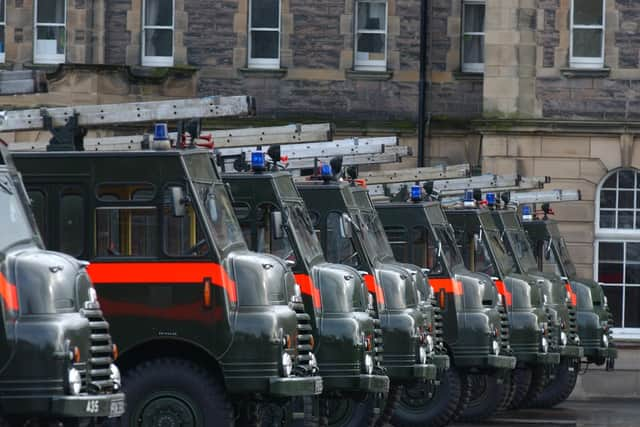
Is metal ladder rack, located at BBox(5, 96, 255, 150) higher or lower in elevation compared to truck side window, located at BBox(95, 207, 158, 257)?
higher

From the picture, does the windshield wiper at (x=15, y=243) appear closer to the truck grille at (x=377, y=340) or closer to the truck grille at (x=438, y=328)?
the truck grille at (x=377, y=340)

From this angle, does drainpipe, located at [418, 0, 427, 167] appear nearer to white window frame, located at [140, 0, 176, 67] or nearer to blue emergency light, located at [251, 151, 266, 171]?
white window frame, located at [140, 0, 176, 67]

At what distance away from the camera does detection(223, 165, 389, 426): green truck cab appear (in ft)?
64.7

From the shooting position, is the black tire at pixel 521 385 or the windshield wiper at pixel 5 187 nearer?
the windshield wiper at pixel 5 187

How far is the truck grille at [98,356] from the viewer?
1432cm

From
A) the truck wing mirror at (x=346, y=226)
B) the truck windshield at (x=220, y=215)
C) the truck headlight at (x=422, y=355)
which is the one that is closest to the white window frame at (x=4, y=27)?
the truck wing mirror at (x=346, y=226)

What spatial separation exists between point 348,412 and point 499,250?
6854 millimetres

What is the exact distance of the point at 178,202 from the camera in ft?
58.0

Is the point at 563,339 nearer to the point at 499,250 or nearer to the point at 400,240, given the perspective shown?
the point at 499,250

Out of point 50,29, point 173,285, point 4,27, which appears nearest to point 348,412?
point 173,285

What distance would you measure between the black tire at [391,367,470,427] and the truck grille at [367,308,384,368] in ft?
11.1

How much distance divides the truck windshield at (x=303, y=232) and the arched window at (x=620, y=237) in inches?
814

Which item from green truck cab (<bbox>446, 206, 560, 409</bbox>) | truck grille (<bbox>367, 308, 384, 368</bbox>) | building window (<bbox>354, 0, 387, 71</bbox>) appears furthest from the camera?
building window (<bbox>354, 0, 387, 71</bbox>)

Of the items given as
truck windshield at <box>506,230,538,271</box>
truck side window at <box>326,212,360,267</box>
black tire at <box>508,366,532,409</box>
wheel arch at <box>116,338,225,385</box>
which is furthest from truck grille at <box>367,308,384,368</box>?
truck windshield at <box>506,230,538,271</box>
